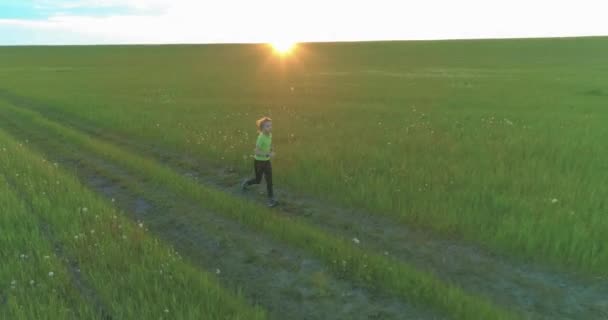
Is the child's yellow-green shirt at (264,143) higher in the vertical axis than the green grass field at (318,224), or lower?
higher

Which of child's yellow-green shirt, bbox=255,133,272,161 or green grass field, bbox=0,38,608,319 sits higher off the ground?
child's yellow-green shirt, bbox=255,133,272,161

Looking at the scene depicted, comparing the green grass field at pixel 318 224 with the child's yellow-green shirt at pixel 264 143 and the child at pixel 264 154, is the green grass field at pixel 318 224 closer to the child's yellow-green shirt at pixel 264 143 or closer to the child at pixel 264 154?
the child at pixel 264 154

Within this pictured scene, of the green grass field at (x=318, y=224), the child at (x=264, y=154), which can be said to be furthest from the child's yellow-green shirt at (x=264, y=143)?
the green grass field at (x=318, y=224)

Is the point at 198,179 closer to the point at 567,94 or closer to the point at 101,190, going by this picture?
the point at 101,190

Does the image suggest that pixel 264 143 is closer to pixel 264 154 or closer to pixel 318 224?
pixel 264 154

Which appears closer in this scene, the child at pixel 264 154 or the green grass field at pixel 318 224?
the green grass field at pixel 318 224

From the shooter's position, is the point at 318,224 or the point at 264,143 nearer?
the point at 318,224

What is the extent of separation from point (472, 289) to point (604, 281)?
187cm

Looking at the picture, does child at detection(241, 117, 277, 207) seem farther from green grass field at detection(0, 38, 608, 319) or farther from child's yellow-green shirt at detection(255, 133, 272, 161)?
green grass field at detection(0, 38, 608, 319)

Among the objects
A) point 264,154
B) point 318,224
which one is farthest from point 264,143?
point 318,224

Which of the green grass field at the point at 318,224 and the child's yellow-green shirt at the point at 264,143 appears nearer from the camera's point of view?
the green grass field at the point at 318,224

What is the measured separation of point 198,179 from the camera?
944 centimetres

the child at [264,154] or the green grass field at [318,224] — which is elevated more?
the child at [264,154]

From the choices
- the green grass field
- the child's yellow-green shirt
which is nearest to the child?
the child's yellow-green shirt
